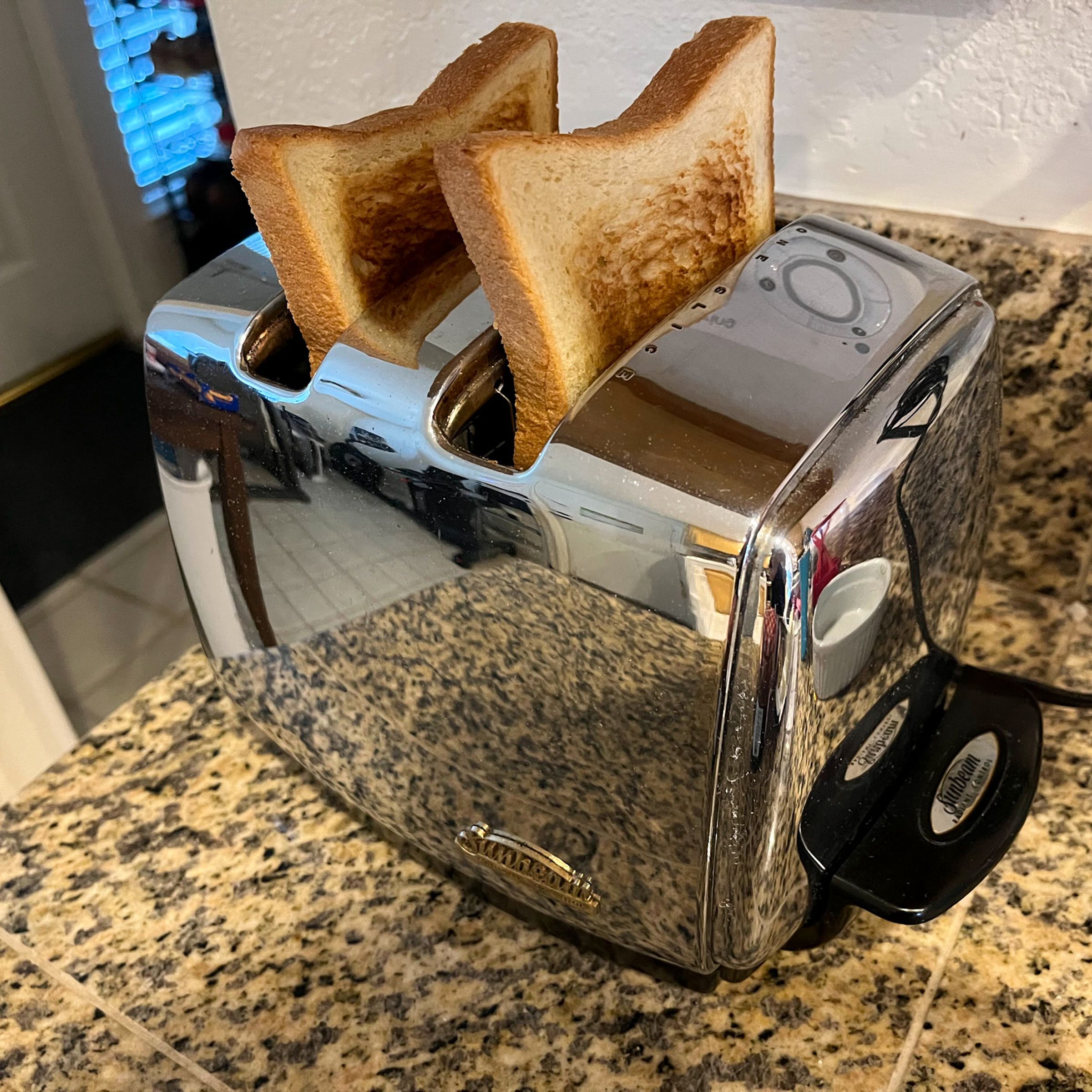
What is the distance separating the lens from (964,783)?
484 millimetres

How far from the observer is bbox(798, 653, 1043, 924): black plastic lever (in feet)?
1.38

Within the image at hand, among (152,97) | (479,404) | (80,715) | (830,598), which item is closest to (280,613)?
(479,404)

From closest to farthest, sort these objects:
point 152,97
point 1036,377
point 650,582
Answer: point 650,582 < point 1036,377 < point 152,97

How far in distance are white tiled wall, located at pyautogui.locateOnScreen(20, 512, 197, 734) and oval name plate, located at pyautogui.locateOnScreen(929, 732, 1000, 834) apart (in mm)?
1117

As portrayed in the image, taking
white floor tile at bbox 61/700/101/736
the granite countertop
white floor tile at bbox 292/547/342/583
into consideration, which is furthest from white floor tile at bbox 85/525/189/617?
white floor tile at bbox 292/547/342/583

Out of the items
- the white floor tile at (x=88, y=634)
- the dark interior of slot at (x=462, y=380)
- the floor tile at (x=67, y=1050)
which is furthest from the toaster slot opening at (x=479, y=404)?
the white floor tile at (x=88, y=634)

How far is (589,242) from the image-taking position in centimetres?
40

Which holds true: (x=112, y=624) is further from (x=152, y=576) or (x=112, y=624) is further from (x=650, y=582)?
(x=650, y=582)

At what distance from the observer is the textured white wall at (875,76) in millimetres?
502

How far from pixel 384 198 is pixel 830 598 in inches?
10.5

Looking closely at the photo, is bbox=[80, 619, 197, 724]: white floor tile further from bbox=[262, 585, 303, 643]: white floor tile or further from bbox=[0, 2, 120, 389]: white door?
bbox=[262, 585, 303, 643]: white floor tile

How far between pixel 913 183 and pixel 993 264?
0.22 feet

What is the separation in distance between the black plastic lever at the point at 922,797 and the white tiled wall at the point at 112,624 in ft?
3.63

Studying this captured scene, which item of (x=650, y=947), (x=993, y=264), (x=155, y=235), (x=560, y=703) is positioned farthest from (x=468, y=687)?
(x=155, y=235)
